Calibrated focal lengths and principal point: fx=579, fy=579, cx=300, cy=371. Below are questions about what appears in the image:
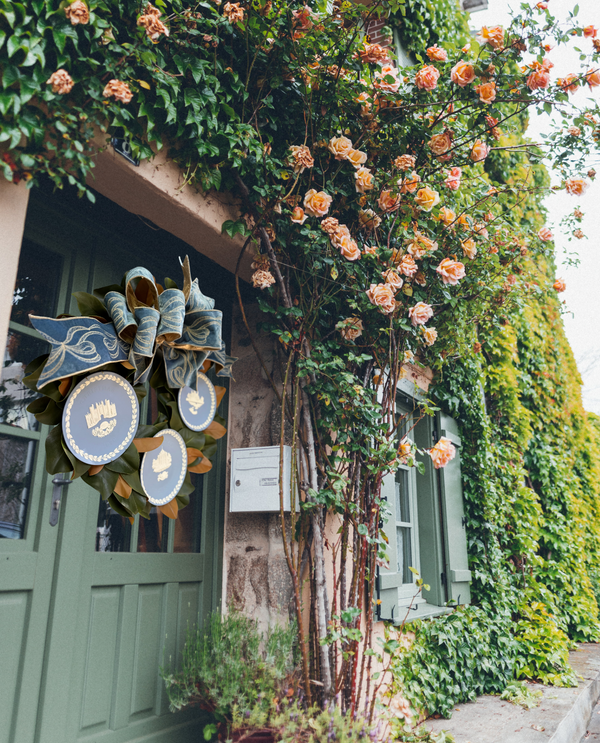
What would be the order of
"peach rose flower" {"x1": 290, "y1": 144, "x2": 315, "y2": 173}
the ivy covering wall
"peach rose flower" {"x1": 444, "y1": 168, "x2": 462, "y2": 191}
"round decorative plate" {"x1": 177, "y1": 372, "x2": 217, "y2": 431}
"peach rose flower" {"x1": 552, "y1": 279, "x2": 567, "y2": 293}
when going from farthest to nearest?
"peach rose flower" {"x1": 552, "y1": 279, "x2": 567, "y2": 293}, the ivy covering wall, "peach rose flower" {"x1": 444, "y1": 168, "x2": 462, "y2": 191}, "peach rose flower" {"x1": 290, "y1": 144, "x2": 315, "y2": 173}, "round decorative plate" {"x1": 177, "y1": 372, "x2": 217, "y2": 431}

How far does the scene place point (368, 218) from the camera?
282cm

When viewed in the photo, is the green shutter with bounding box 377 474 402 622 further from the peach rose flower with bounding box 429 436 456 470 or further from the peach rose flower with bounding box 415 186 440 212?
the peach rose flower with bounding box 415 186 440 212

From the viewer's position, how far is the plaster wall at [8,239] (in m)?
1.59

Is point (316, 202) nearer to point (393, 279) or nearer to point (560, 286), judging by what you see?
point (393, 279)

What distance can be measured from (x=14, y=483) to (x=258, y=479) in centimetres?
111

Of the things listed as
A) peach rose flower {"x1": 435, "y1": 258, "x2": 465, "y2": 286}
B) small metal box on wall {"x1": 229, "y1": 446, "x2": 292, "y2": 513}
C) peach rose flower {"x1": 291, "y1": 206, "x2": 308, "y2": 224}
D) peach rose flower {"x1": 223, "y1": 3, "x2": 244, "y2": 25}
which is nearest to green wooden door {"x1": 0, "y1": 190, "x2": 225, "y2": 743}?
small metal box on wall {"x1": 229, "y1": 446, "x2": 292, "y2": 513}

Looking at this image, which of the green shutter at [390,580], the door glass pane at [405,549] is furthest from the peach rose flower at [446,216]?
the door glass pane at [405,549]

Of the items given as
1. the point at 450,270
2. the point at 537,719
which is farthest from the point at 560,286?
the point at 537,719

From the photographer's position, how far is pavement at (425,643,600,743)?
3301mm

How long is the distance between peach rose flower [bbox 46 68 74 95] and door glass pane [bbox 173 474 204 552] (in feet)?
6.07

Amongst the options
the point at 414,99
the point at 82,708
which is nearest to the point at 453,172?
the point at 414,99

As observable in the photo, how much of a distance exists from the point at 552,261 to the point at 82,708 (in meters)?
6.95

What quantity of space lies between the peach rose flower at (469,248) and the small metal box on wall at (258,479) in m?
1.39

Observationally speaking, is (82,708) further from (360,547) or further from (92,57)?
(92,57)
